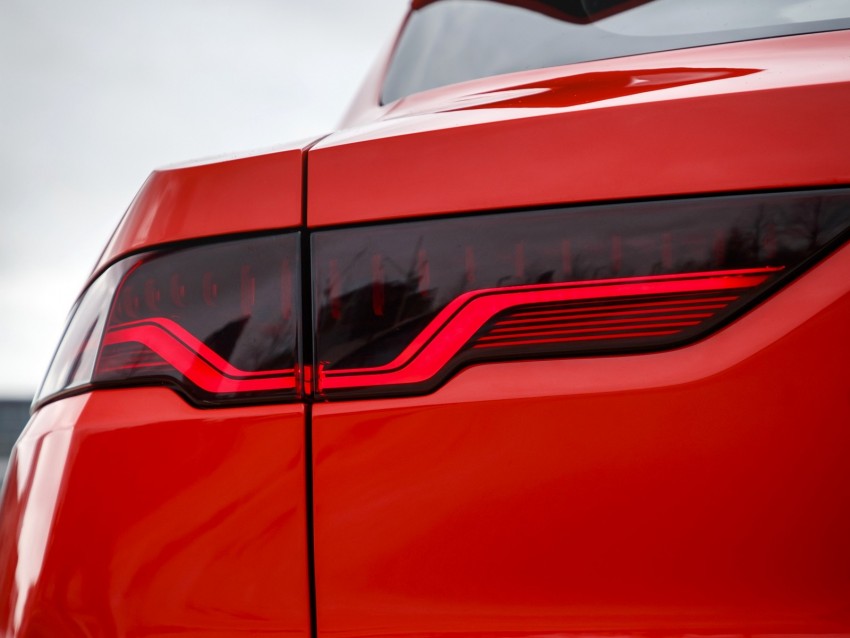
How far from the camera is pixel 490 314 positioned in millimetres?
912

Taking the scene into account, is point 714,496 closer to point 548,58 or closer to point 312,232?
point 312,232

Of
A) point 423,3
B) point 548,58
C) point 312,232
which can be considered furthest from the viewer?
point 423,3

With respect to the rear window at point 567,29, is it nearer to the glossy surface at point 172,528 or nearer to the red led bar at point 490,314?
the red led bar at point 490,314

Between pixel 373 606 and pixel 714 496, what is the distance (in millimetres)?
392

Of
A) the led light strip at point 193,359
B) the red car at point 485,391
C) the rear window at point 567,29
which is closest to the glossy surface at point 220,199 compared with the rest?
the red car at point 485,391

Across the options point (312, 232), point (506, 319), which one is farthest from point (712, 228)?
point (312, 232)

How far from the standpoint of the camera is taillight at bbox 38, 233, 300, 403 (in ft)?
3.15

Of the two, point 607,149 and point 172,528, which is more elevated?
point 607,149

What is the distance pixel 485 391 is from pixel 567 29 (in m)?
1.14

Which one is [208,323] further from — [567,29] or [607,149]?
[567,29]

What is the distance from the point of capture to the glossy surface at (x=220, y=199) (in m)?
0.99

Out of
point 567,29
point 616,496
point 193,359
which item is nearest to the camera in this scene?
point 616,496

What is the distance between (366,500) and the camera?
879 millimetres

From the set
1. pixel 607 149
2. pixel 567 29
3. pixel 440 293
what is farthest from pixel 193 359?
pixel 567 29
